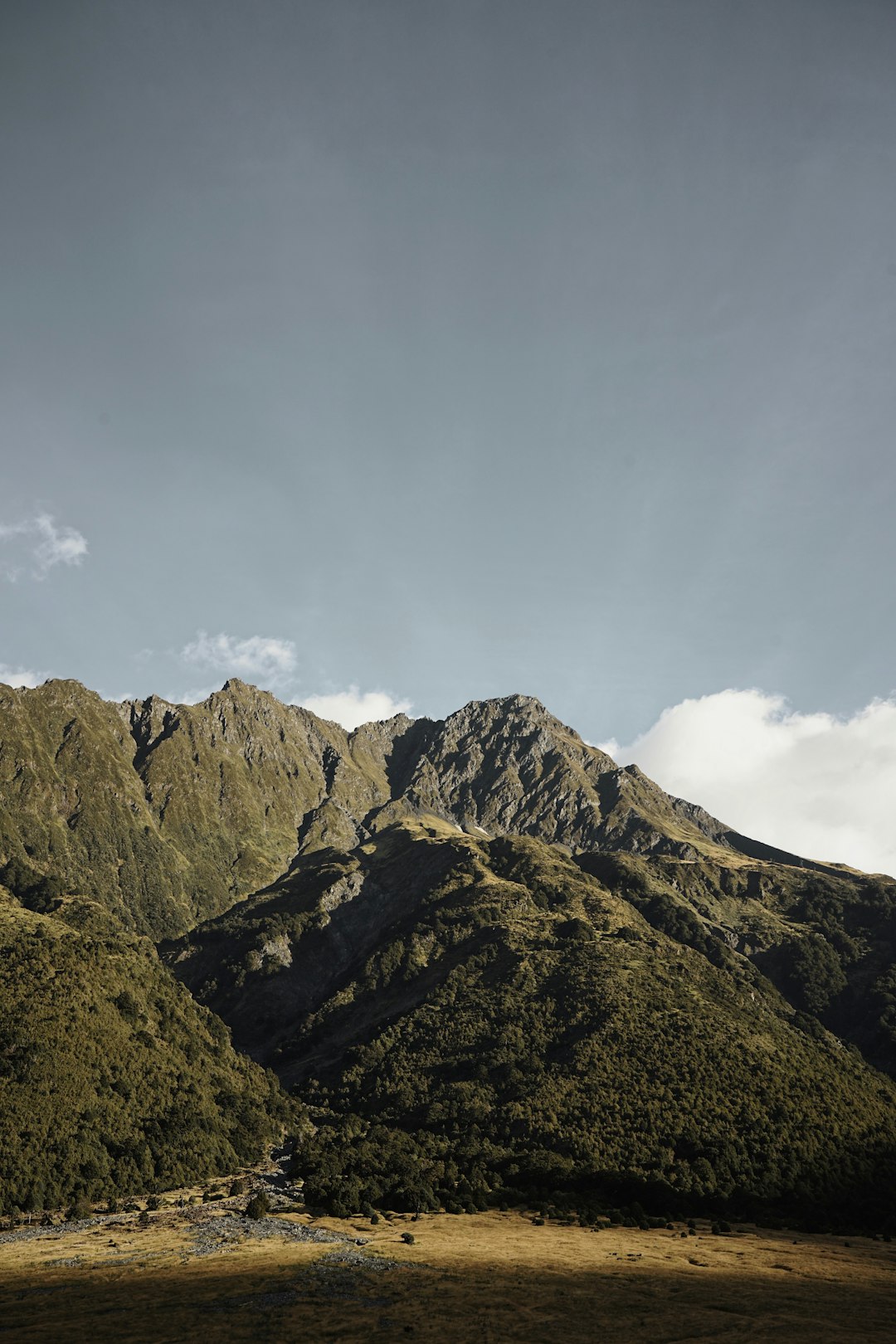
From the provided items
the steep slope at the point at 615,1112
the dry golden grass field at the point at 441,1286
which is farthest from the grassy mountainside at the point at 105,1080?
Result: the dry golden grass field at the point at 441,1286

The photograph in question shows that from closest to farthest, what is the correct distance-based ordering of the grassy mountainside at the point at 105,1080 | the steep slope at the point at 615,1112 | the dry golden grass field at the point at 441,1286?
the dry golden grass field at the point at 441,1286, the grassy mountainside at the point at 105,1080, the steep slope at the point at 615,1112

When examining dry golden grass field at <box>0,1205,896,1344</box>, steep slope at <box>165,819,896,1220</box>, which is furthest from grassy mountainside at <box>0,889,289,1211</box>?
dry golden grass field at <box>0,1205,896,1344</box>

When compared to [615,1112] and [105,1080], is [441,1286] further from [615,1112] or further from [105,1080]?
[105,1080]

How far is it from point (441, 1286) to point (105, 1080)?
103645 millimetres

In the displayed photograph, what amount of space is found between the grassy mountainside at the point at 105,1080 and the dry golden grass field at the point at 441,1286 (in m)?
24.0

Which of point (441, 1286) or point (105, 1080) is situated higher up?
point (105, 1080)

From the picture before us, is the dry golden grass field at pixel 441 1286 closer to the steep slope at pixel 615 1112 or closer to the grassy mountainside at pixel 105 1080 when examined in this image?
the grassy mountainside at pixel 105 1080

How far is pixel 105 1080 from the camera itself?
141625 mm

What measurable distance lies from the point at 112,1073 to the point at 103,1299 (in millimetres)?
96800

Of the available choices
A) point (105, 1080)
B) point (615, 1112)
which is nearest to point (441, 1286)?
point (615, 1112)

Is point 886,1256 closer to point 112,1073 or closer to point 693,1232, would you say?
point 693,1232

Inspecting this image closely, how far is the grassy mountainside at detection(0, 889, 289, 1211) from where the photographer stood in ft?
397

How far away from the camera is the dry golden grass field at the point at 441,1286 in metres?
51.0

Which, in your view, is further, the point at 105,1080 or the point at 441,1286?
the point at 105,1080
